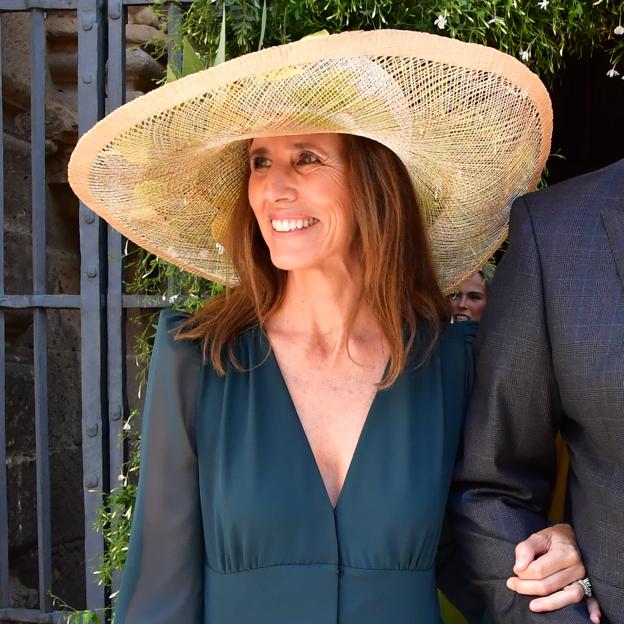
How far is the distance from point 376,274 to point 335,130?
0.34m

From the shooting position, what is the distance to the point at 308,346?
2088 mm

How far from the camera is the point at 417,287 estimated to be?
2195 millimetres

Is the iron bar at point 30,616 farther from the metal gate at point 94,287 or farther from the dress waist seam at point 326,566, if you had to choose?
the dress waist seam at point 326,566

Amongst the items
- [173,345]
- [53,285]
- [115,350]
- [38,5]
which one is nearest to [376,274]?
[173,345]

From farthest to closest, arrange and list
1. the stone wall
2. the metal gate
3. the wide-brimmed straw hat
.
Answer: the stone wall
the metal gate
the wide-brimmed straw hat

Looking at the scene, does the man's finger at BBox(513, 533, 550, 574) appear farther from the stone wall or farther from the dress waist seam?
the stone wall

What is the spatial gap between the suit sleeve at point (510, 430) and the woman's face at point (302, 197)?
0.41 meters

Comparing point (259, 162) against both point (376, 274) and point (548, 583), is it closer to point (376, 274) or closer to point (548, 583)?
point (376, 274)

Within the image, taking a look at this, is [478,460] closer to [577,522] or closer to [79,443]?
[577,522]

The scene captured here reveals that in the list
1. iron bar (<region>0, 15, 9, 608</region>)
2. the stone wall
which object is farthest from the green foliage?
iron bar (<region>0, 15, 9, 608</region>)

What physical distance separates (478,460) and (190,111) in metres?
0.90

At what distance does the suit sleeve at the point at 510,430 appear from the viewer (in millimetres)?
1696

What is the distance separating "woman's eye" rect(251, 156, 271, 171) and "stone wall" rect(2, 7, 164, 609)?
3.96 ft

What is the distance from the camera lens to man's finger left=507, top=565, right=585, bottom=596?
1.63m
